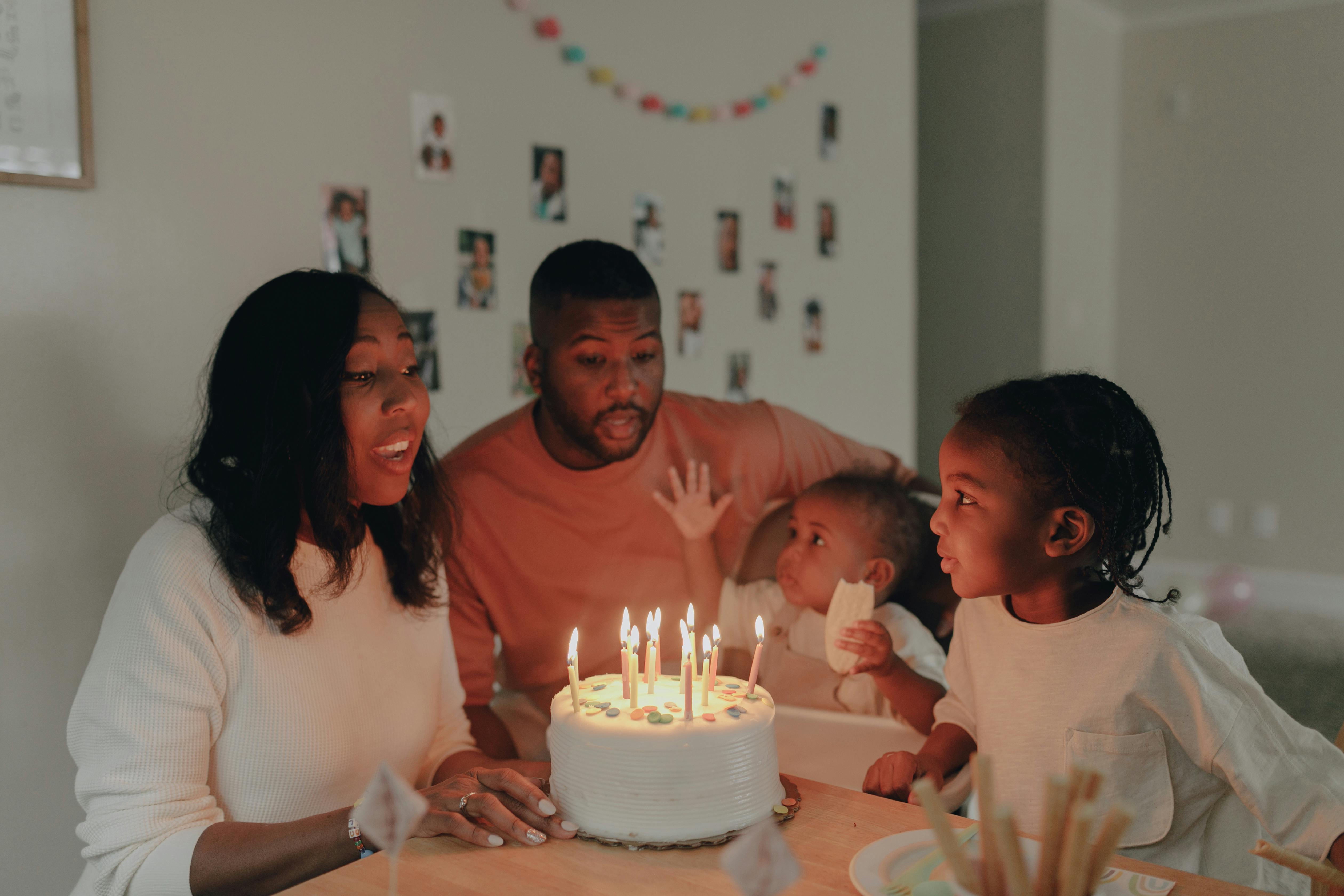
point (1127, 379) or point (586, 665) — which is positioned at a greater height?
point (1127, 379)

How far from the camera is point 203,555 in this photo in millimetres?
1307

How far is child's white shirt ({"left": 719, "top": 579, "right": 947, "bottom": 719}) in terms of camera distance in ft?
5.46

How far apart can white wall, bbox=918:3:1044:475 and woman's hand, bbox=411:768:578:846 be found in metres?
3.32

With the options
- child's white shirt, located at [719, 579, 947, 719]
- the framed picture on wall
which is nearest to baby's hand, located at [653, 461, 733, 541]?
child's white shirt, located at [719, 579, 947, 719]

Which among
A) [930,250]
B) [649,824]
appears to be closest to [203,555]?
[649,824]

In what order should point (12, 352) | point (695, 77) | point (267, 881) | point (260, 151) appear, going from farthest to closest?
1. point (695, 77)
2. point (260, 151)
3. point (12, 352)
4. point (267, 881)

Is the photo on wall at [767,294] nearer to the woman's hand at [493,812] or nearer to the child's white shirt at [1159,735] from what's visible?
the child's white shirt at [1159,735]

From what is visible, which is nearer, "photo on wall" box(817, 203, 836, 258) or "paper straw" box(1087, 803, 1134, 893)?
A: "paper straw" box(1087, 803, 1134, 893)

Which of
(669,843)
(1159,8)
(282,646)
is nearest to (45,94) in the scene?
(282,646)

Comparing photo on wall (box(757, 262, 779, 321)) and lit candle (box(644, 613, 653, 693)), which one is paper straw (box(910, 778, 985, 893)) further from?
photo on wall (box(757, 262, 779, 321))

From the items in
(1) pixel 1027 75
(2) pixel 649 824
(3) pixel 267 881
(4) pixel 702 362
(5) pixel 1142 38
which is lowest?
(3) pixel 267 881

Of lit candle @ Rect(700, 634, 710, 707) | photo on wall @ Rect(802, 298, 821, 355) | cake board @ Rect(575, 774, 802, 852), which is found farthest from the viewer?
photo on wall @ Rect(802, 298, 821, 355)

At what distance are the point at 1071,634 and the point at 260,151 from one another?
4.57 ft

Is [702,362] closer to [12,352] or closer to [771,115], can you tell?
[771,115]
